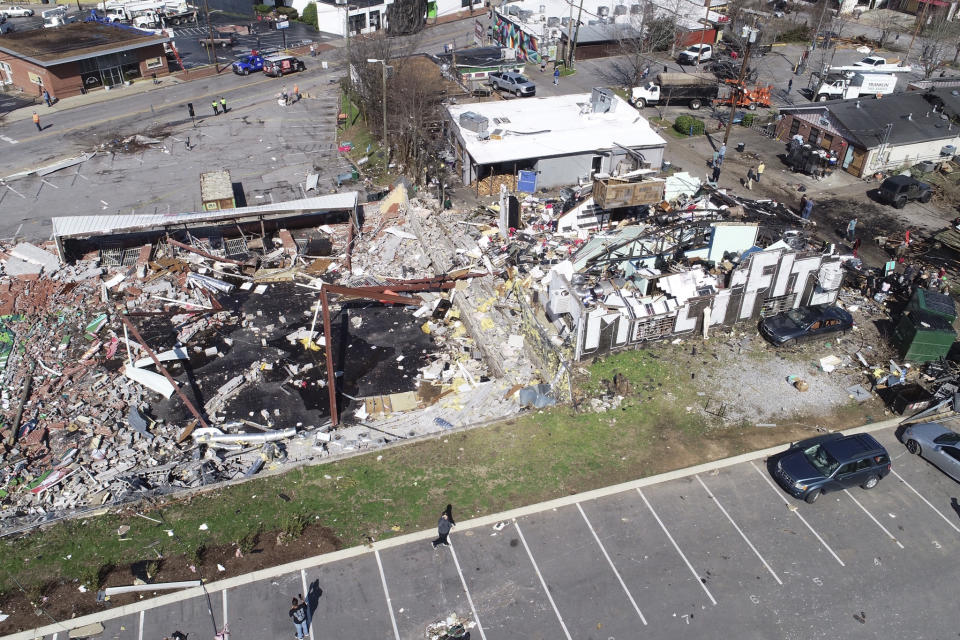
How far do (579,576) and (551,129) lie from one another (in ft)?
79.8

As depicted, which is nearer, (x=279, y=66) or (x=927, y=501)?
(x=927, y=501)

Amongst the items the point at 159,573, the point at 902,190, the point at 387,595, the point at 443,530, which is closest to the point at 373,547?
the point at 387,595

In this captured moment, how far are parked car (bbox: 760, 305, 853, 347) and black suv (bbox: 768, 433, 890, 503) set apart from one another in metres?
5.11

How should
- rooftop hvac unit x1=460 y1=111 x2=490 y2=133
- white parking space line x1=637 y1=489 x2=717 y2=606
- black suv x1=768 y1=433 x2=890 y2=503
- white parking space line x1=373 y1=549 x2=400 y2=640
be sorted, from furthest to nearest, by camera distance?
rooftop hvac unit x1=460 y1=111 x2=490 y2=133, black suv x1=768 y1=433 x2=890 y2=503, white parking space line x1=637 y1=489 x2=717 y2=606, white parking space line x1=373 y1=549 x2=400 y2=640

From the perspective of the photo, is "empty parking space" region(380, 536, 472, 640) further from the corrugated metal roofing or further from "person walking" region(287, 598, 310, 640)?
the corrugated metal roofing

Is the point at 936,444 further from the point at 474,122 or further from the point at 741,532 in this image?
the point at 474,122

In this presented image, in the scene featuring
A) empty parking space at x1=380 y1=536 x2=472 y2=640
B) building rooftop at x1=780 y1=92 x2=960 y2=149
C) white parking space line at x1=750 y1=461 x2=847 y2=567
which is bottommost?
empty parking space at x1=380 y1=536 x2=472 y2=640

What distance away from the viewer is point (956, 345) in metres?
22.3

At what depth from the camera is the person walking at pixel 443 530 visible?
1593 centimetres

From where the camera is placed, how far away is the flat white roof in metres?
32.4

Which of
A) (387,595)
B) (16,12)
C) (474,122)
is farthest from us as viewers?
(16,12)

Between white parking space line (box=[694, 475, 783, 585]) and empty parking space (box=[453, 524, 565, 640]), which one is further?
white parking space line (box=[694, 475, 783, 585])

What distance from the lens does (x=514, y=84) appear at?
44594 mm

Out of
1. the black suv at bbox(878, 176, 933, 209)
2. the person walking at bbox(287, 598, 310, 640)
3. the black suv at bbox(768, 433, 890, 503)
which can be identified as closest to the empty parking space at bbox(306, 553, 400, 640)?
the person walking at bbox(287, 598, 310, 640)
